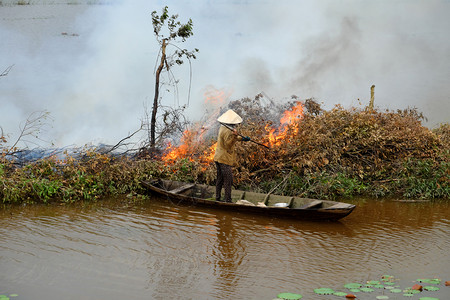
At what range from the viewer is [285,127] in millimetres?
12602

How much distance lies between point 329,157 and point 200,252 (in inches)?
238

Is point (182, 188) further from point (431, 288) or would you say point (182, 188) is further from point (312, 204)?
point (431, 288)

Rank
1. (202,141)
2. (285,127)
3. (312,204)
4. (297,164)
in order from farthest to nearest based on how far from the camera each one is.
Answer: (202,141) < (285,127) < (297,164) < (312,204)

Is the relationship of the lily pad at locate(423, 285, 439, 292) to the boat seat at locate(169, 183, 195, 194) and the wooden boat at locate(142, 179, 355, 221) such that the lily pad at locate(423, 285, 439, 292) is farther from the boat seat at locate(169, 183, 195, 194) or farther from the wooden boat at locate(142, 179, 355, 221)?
the boat seat at locate(169, 183, 195, 194)

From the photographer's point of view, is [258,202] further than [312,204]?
Yes

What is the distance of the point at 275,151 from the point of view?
1209cm

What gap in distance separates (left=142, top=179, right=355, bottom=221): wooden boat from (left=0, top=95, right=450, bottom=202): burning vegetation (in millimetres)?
557

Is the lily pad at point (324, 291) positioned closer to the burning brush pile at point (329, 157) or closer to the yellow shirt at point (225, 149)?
the yellow shirt at point (225, 149)

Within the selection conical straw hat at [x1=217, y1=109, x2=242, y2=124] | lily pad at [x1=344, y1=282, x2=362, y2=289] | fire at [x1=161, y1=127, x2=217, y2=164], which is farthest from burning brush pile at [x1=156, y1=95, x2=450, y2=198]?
lily pad at [x1=344, y1=282, x2=362, y2=289]

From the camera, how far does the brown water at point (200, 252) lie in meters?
5.80

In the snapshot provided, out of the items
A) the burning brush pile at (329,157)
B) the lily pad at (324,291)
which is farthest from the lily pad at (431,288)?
the burning brush pile at (329,157)

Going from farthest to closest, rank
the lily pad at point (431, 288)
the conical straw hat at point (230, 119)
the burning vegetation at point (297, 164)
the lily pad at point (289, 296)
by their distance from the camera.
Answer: the burning vegetation at point (297, 164), the conical straw hat at point (230, 119), the lily pad at point (431, 288), the lily pad at point (289, 296)

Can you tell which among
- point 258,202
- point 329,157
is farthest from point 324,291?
point 329,157

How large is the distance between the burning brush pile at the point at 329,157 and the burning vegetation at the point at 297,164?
2 centimetres
